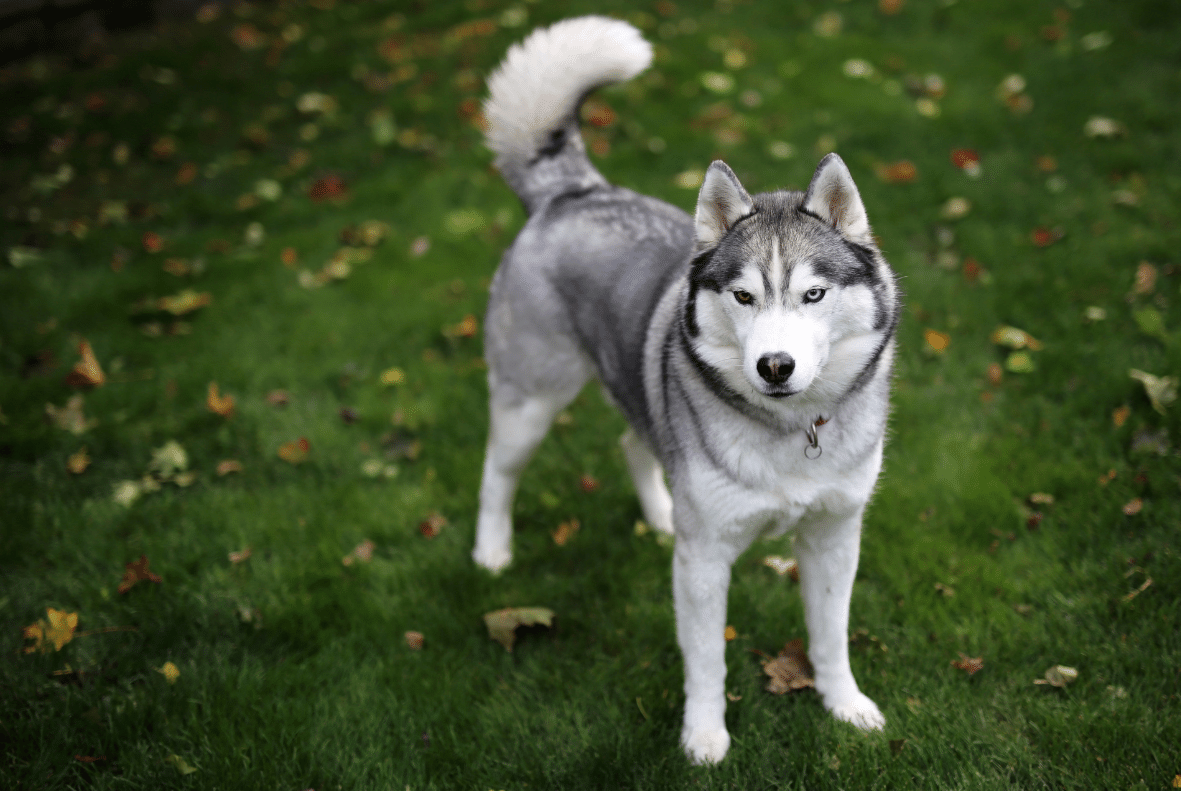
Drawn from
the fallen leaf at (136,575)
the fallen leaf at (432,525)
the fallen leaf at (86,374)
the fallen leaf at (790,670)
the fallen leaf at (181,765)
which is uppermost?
the fallen leaf at (790,670)

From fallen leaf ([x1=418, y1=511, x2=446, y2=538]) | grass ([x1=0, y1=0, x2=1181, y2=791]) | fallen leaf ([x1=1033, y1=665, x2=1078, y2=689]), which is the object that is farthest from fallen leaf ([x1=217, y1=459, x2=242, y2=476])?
fallen leaf ([x1=1033, y1=665, x2=1078, y2=689])

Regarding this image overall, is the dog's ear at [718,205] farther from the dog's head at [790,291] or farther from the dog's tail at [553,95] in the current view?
the dog's tail at [553,95]

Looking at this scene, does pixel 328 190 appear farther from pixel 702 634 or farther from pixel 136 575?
pixel 702 634

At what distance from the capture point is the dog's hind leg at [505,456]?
3.28m

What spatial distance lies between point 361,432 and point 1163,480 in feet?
11.6

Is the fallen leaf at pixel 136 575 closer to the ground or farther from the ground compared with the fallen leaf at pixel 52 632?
closer to the ground

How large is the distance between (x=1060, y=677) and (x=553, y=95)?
2.74m

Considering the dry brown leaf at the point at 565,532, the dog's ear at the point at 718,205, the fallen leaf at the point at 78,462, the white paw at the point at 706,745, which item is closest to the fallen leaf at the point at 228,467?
the fallen leaf at the point at 78,462

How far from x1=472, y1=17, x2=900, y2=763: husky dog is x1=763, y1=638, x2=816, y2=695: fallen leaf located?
0.09 meters

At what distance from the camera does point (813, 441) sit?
228 centimetres

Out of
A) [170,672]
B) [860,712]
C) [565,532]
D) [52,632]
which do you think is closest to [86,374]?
[52,632]

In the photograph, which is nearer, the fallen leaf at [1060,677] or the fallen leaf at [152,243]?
the fallen leaf at [1060,677]

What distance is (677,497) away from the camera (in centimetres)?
252

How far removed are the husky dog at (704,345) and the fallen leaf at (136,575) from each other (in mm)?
1303
